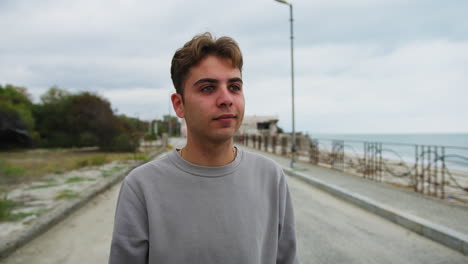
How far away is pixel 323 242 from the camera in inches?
159

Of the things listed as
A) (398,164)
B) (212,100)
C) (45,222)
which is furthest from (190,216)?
(398,164)

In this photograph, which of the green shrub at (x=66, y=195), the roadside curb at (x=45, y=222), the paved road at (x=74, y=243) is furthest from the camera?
the green shrub at (x=66, y=195)

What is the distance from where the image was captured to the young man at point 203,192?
113 centimetres

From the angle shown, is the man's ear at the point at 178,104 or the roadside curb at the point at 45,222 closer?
the man's ear at the point at 178,104

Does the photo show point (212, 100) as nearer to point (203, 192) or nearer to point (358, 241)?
point (203, 192)

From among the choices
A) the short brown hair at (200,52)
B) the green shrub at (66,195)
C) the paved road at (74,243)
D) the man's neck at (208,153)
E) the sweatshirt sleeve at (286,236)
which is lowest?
the paved road at (74,243)

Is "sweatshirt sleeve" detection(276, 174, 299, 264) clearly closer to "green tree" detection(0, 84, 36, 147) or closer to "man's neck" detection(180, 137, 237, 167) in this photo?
"man's neck" detection(180, 137, 237, 167)

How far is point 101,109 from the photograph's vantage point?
22.2 meters

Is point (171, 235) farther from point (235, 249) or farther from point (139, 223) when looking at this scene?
point (235, 249)

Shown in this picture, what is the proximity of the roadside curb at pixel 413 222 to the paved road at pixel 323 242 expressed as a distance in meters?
0.14

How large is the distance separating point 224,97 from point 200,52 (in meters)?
0.22

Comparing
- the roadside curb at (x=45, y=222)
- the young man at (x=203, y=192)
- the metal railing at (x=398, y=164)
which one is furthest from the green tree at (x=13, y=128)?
the young man at (x=203, y=192)

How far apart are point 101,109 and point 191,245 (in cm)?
2337

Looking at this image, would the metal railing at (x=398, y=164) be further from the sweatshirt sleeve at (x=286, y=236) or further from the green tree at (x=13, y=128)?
the green tree at (x=13, y=128)
